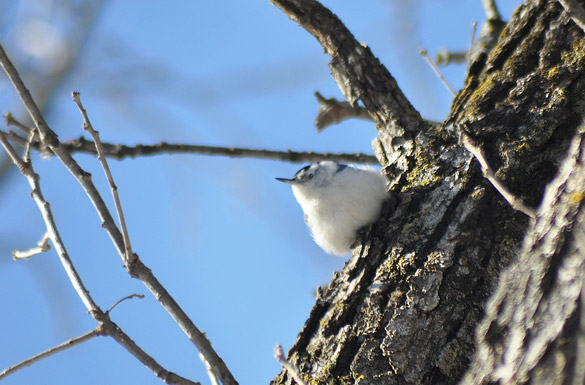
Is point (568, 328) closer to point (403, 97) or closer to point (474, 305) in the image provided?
point (474, 305)

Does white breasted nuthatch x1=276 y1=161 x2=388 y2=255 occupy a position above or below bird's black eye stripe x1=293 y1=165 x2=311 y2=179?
below

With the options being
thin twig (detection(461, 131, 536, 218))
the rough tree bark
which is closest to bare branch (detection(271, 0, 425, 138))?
the rough tree bark

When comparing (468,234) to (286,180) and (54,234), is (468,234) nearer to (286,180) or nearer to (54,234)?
(54,234)

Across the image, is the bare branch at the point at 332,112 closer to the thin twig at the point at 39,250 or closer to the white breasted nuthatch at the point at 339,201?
the white breasted nuthatch at the point at 339,201

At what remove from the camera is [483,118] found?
90.6 inches

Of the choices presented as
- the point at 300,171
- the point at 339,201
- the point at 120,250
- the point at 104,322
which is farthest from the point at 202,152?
the point at 104,322

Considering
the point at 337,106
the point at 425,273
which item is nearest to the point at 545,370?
the point at 425,273

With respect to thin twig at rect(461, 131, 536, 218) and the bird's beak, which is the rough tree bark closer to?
thin twig at rect(461, 131, 536, 218)

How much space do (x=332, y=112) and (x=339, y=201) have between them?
0.72 meters

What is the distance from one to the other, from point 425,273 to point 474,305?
0.19m

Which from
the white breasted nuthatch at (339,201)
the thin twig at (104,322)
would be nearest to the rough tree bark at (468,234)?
the white breasted nuthatch at (339,201)

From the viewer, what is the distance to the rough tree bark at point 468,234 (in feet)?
5.02

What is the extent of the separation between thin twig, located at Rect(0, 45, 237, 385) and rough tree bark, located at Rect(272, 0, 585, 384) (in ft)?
1.14

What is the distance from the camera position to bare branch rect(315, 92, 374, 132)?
331 centimetres
